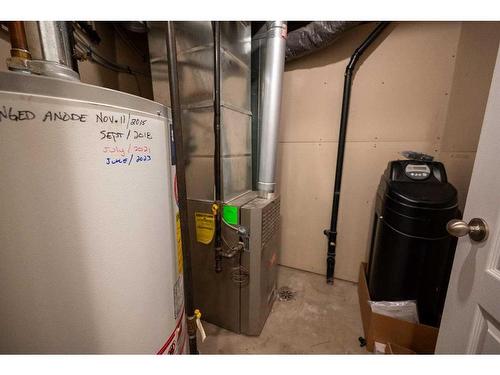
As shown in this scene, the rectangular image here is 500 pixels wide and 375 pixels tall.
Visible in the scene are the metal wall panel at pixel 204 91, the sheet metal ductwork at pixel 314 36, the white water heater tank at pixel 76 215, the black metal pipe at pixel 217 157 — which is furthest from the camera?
the sheet metal ductwork at pixel 314 36

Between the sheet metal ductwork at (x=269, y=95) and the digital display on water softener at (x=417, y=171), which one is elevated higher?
the sheet metal ductwork at (x=269, y=95)

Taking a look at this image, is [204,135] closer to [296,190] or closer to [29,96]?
[29,96]

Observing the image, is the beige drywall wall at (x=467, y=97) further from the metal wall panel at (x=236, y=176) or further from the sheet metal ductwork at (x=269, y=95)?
the metal wall panel at (x=236, y=176)

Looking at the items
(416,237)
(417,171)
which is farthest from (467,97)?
(416,237)

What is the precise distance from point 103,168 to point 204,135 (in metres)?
0.81

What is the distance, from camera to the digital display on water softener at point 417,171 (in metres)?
1.29

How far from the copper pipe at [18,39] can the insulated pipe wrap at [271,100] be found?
1.07 m

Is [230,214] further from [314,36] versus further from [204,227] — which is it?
[314,36]

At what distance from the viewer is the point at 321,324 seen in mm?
1463

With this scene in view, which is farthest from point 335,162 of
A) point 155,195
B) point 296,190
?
point 155,195

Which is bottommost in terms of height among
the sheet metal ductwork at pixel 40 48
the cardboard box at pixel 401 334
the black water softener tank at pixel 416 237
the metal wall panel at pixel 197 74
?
the cardboard box at pixel 401 334

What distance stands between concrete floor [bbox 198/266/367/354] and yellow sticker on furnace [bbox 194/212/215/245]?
26.2 inches

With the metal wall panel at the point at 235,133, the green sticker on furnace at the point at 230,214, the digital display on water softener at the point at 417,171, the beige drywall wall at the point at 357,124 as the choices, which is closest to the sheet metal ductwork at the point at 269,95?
the metal wall panel at the point at 235,133
